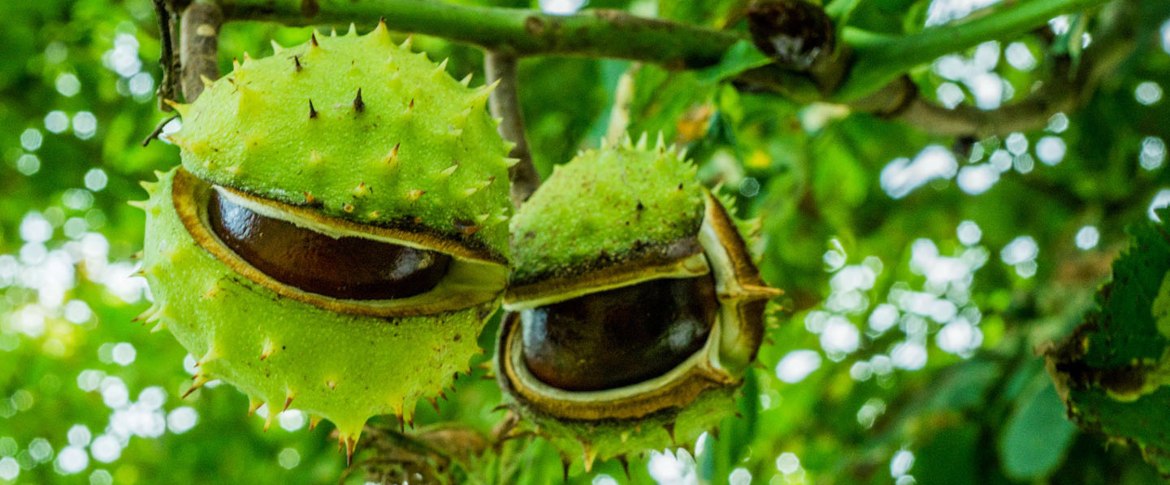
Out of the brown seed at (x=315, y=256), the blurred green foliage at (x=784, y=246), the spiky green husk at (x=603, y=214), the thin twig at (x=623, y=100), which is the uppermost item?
the brown seed at (x=315, y=256)

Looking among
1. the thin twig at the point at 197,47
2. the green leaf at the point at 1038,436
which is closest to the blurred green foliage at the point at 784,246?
the green leaf at the point at 1038,436

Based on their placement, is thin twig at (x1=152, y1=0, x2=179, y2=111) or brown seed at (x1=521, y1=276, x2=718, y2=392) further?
brown seed at (x1=521, y1=276, x2=718, y2=392)

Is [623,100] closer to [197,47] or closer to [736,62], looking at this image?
[736,62]

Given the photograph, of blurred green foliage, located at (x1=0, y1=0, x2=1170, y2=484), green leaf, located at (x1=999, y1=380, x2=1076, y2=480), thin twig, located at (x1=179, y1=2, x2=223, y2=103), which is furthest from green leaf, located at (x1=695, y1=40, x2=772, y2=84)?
green leaf, located at (x1=999, y1=380, x2=1076, y2=480)

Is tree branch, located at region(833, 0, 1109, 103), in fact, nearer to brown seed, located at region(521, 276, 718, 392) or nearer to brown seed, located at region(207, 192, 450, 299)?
brown seed, located at region(521, 276, 718, 392)

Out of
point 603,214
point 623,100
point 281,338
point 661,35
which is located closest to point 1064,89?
point 623,100

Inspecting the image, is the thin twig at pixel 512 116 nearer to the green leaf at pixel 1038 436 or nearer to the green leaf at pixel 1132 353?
the green leaf at pixel 1132 353
